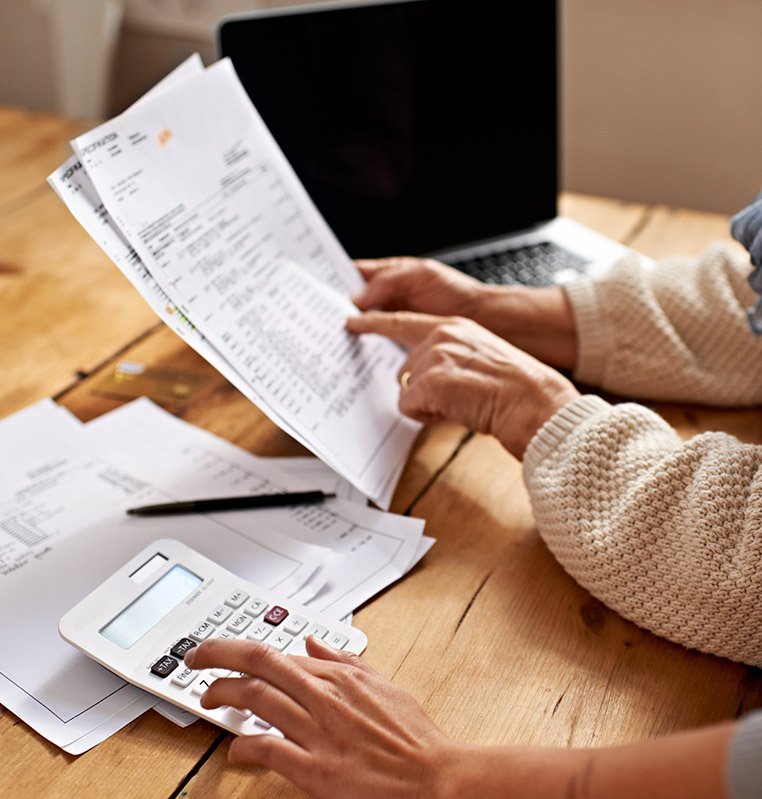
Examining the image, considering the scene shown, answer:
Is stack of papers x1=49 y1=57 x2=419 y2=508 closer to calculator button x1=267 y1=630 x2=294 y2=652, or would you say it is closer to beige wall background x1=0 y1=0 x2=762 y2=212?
calculator button x1=267 y1=630 x2=294 y2=652

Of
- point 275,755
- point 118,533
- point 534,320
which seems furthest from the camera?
point 534,320

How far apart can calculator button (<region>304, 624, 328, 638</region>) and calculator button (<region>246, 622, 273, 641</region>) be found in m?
0.03

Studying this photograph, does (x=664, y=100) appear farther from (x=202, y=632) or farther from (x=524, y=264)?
(x=202, y=632)

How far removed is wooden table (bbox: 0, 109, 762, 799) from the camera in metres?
0.57

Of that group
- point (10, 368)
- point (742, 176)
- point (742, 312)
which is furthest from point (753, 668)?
point (742, 176)

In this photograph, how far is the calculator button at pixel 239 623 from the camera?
634 millimetres

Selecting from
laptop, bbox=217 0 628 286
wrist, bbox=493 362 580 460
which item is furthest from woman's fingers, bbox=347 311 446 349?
laptop, bbox=217 0 628 286

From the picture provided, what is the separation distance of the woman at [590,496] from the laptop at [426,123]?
17 centimetres

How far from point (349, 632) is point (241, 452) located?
27cm

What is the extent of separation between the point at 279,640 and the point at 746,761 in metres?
0.31

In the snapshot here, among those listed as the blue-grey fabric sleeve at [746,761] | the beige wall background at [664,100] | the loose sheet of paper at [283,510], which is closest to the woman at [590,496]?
the blue-grey fabric sleeve at [746,761]

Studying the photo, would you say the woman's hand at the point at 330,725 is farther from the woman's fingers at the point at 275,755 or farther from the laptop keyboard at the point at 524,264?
the laptop keyboard at the point at 524,264

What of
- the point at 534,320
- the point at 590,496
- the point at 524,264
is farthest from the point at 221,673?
the point at 524,264

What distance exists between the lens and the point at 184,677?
1.96 feet
